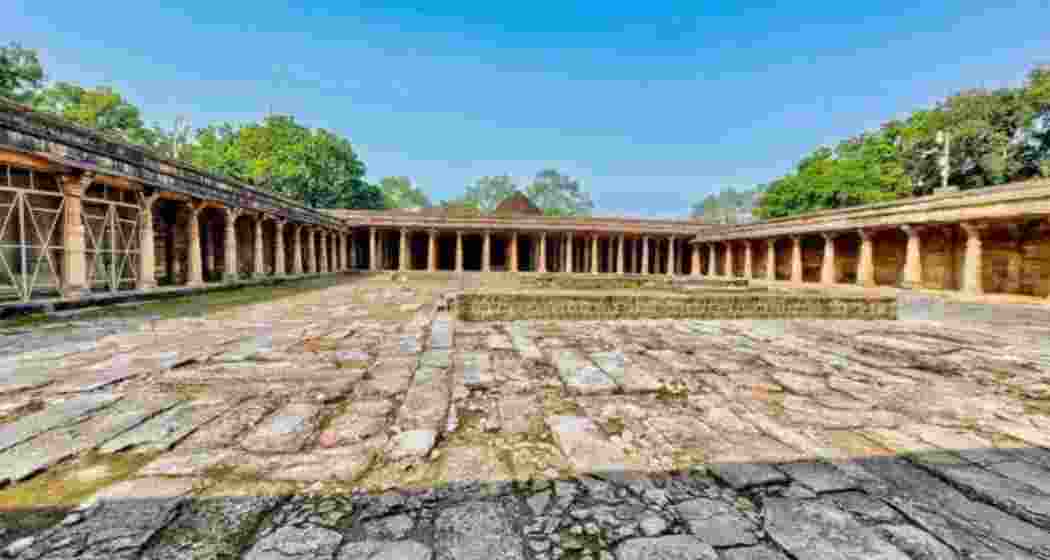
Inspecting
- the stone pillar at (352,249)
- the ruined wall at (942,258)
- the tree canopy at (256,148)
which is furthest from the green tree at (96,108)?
the ruined wall at (942,258)

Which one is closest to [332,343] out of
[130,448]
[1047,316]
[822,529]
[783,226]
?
[130,448]

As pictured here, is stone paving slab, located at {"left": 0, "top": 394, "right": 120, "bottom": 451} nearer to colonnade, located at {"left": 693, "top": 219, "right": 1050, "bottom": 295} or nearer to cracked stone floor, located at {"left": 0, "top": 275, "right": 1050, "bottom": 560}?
cracked stone floor, located at {"left": 0, "top": 275, "right": 1050, "bottom": 560}

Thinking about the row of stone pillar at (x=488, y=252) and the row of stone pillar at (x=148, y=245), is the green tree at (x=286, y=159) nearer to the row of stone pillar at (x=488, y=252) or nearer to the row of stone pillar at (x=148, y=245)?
the row of stone pillar at (x=488, y=252)

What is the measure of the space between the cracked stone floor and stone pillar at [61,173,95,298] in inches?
180

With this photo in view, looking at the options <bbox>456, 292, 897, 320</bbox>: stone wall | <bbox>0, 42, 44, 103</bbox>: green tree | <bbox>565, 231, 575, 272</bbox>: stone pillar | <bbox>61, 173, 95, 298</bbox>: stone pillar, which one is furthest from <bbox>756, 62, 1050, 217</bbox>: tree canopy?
<bbox>0, 42, 44, 103</bbox>: green tree

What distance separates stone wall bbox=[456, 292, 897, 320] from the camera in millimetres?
7629

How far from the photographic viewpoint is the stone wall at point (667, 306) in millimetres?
7629

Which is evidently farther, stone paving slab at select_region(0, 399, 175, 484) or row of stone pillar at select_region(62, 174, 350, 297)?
row of stone pillar at select_region(62, 174, 350, 297)

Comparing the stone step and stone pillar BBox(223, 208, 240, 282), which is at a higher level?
stone pillar BBox(223, 208, 240, 282)

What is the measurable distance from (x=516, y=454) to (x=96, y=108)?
4852 cm

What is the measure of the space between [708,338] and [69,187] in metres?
12.7

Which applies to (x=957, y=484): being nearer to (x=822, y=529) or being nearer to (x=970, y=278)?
(x=822, y=529)

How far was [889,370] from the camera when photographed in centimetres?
448

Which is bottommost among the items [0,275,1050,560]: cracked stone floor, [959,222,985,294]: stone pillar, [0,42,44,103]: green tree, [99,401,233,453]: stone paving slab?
[0,275,1050,560]: cracked stone floor
